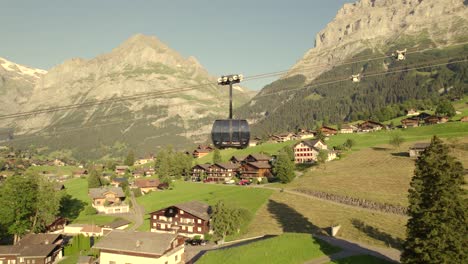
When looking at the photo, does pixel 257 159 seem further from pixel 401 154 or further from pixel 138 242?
pixel 138 242

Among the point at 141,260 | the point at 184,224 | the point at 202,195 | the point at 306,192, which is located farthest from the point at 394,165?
the point at 141,260

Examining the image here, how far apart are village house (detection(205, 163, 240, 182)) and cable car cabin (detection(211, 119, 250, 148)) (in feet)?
348

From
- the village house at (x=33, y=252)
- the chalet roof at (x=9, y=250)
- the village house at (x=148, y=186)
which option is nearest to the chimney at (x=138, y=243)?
the village house at (x=33, y=252)

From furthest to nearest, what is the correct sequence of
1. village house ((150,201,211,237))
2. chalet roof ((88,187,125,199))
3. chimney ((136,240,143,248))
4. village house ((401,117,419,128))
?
village house ((401,117,419,128)) → chalet roof ((88,187,125,199)) → village house ((150,201,211,237)) → chimney ((136,240,143,248))

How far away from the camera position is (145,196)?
133875mm

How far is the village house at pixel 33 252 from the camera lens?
7494 cm

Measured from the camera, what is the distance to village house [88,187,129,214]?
120875mm

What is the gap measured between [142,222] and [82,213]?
28845 millimetres

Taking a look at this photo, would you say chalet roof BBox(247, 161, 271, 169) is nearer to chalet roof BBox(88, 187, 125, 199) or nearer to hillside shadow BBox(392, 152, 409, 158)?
hillside shadow BBox(392, 152, 409, 158)

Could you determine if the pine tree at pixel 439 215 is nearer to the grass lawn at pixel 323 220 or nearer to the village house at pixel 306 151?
the grass lawn at pixel 323 220

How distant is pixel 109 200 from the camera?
12681 centimetres

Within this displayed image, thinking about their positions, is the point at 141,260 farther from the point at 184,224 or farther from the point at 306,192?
the point at 306,192

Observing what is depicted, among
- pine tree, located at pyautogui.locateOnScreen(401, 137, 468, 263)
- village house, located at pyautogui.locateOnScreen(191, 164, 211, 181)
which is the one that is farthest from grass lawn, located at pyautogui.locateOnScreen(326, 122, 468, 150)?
pine tree, located at pyautogui.locateOnScreen(401, 137, 468, 263)

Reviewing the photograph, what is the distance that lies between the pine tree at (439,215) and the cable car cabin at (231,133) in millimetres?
20158
